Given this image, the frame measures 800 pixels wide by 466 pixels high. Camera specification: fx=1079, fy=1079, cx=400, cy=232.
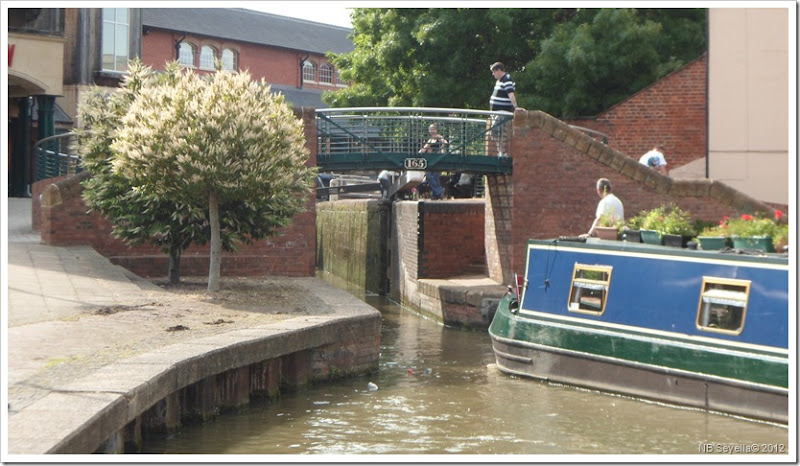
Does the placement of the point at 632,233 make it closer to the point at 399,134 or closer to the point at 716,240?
the point at 716,240

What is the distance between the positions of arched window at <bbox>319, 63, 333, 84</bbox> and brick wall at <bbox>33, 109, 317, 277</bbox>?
29533 mm

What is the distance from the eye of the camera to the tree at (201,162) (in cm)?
1182

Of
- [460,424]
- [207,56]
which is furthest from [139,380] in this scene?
[207,56]

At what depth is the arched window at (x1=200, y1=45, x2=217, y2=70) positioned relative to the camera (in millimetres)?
39856

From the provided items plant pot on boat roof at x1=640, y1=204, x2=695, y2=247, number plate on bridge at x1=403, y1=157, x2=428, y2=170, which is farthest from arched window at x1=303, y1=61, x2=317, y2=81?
plant pot on boat roof at x1=640, y1=204, x2=695, y2=247

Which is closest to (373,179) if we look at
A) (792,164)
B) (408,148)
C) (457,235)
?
(457,235)

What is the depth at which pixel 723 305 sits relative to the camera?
33.3ft

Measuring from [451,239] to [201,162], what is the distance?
8.53 m

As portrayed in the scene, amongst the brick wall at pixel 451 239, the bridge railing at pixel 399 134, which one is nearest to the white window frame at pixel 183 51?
the brick wall at pixel 451 239

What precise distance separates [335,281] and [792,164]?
63.0 ft

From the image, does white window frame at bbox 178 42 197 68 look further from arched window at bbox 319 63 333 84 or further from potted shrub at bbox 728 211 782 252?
potted shrub at bbox 728 211 782 252

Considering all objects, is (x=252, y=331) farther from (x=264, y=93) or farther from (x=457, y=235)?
(x=457, y=235)

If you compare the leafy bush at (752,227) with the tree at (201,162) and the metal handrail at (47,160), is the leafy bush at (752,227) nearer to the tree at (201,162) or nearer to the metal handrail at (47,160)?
the tree at (201,162)

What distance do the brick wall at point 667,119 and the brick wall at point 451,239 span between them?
3.03 metres
